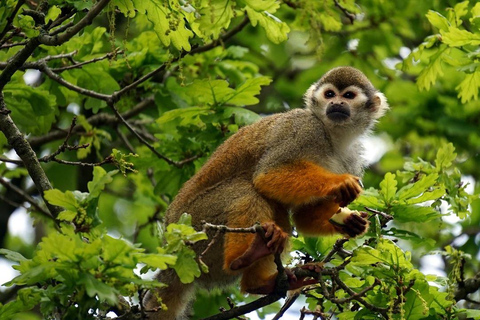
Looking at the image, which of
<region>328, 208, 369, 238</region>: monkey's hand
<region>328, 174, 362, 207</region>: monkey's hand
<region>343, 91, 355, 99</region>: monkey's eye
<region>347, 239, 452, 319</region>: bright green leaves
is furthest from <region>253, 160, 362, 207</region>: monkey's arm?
<region>343, 91, 355, 99</region>: monkey's eye

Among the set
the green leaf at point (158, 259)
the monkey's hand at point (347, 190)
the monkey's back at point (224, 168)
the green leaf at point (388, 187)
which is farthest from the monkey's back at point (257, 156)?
the green leaf at point (158, 259)

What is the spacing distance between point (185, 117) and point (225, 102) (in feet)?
1.54

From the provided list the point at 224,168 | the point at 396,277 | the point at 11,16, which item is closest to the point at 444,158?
the point at 396,277

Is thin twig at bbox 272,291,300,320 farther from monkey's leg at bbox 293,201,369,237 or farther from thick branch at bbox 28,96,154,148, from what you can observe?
thick branch at bbox 28,96,154,148

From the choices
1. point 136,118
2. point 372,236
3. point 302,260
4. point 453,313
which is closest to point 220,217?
point 302,260

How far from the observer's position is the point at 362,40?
37.6 feet

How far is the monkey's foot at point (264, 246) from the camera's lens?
5879mm

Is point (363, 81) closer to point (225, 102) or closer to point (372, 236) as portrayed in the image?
point (225, 102)

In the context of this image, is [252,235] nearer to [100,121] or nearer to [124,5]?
[124,5]

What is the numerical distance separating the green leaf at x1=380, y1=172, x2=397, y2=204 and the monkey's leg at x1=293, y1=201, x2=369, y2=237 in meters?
0.29

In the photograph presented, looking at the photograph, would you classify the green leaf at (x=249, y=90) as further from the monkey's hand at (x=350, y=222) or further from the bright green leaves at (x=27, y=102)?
the bright green leaves at (x=27, y=102)

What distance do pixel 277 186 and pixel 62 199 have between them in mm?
2532

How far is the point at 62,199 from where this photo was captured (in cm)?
469

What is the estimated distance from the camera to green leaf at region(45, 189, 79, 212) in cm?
462
